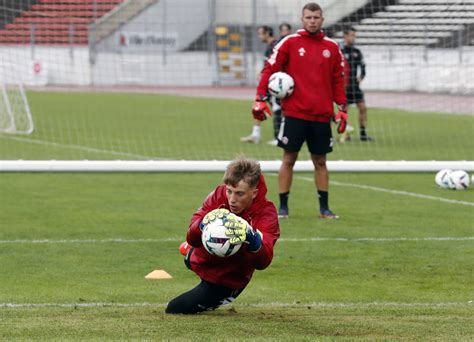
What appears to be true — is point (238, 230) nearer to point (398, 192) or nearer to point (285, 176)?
point (285, 176)

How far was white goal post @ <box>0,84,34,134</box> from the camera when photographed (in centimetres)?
2292

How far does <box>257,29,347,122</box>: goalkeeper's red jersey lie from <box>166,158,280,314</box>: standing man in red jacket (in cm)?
455

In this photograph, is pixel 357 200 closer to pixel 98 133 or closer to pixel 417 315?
pixel 417 315

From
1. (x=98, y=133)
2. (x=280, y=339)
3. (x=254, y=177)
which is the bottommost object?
(x=98, y=133)

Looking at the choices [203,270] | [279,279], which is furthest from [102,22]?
[203,270]

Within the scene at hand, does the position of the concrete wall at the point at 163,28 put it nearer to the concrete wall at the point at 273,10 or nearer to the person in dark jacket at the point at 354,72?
the concrete wall at the point at 273,10

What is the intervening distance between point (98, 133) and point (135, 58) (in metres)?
2.38

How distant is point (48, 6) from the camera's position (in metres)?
16.6

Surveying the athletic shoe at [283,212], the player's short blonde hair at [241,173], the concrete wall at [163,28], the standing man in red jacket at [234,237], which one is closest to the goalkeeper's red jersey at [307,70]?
the athletic shoe at [283,212]

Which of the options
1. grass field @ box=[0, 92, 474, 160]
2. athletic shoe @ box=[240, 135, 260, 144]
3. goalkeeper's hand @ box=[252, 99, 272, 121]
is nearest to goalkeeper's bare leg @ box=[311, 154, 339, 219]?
goalkeeper's hand @ box=[252, 99, 272, 121]

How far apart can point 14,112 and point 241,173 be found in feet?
61.9

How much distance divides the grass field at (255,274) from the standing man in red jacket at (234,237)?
→ 153mm

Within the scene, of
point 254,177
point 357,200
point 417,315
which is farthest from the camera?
point 357,200

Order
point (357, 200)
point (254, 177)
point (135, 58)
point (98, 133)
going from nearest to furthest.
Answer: point (254, 177)
point (357, 200)
point (135, 58)
point (98, 133)
